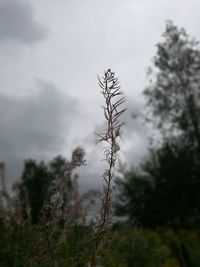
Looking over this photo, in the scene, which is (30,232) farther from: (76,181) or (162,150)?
(162,150)

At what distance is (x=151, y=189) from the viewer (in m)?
36.2

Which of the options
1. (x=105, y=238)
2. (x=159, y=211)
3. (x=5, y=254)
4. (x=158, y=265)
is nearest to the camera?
(x=105, y=238)

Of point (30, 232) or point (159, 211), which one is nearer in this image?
point (30, 232)

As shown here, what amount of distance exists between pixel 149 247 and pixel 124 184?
26603 millimetres

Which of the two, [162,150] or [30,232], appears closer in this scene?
[30,232]

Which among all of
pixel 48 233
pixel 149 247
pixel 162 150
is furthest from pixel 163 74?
pixel 48 233

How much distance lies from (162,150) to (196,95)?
449 cm

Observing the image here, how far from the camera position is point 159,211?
1387 inches

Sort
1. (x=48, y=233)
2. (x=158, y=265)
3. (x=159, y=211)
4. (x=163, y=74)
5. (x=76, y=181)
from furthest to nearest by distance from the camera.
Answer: (x=163, y=74), (x=159, y=211), (x=158, y=265), (x=76, y=181), (x=48, y=233)

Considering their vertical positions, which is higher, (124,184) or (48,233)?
(124,184)

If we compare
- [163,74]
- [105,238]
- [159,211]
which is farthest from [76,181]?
[163,74]

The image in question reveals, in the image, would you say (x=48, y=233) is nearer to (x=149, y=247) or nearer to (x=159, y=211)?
(x=149, y=247)

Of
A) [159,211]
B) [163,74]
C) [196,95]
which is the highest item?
[163,74]

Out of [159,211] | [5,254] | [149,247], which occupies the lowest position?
[5,254]
